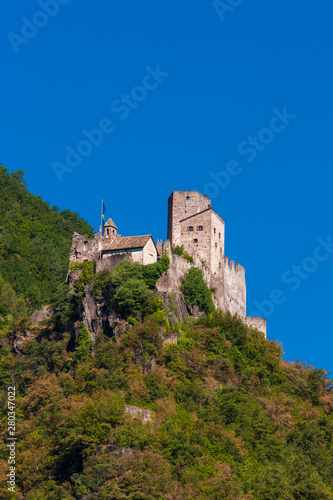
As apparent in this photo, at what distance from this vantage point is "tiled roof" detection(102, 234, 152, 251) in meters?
66.0

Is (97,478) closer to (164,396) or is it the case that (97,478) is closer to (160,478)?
(160,478)

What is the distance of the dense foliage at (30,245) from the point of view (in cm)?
8575

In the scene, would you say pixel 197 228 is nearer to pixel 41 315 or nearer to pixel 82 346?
pixel 82 346

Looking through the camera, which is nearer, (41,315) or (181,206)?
(181,206)

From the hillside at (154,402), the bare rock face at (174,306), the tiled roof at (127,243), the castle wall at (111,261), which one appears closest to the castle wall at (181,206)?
the tiled roof at (127,243)

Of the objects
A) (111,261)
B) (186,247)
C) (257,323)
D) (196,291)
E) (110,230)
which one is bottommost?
(196,291)

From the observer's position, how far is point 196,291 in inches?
2564

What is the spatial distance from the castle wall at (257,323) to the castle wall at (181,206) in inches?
394

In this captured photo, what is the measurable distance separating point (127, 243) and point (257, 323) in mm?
14145

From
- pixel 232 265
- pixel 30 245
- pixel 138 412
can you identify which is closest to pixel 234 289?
pixel 232 265

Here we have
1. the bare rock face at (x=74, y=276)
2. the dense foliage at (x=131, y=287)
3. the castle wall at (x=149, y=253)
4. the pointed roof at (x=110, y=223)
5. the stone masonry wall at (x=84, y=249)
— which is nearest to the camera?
the dense foliage at (x=131, y=287)

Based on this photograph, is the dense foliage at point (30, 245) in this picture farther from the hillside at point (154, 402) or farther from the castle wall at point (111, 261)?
the hillside at point (154, 402)

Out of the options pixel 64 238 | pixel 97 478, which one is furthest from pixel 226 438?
pixel 64 238

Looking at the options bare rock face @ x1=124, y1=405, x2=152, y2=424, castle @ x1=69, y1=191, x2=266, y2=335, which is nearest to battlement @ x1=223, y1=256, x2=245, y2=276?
castle @ x1=69, y1=191, x2=266, y2=335
